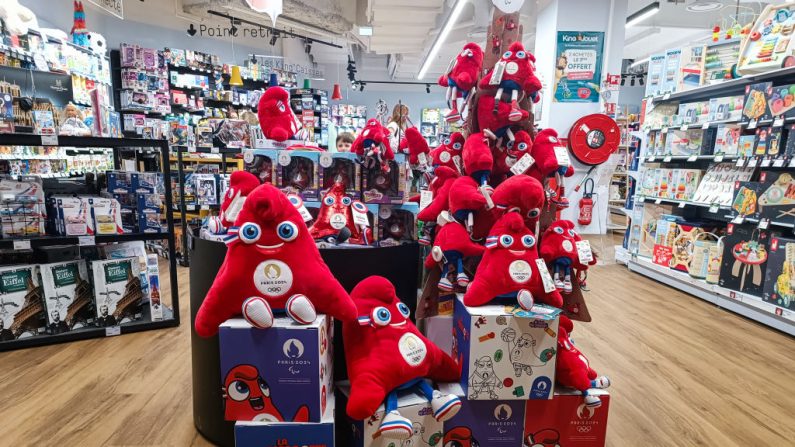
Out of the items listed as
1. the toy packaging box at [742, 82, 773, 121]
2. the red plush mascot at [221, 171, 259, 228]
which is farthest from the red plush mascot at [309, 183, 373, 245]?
the toy packaging box at [742, 82, 773, 121]

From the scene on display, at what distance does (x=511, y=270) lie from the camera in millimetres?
1579

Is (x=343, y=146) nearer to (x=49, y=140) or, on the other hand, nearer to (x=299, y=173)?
(x=299, y=173)

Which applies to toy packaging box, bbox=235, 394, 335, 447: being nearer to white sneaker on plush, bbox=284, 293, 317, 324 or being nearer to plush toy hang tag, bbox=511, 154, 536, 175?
white sneaker on plush, bbox=284, 293, 317, 324

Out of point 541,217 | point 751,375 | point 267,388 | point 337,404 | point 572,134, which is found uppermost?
point 572,134

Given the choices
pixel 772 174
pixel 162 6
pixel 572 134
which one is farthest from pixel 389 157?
pixel 162 6

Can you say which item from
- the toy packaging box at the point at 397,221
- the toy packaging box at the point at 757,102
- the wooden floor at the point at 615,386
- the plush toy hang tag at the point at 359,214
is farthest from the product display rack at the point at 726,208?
the plush toy hang tag at the point at 359,214

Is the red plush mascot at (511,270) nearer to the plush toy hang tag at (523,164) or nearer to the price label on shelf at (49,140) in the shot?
the plush toy hang tag at (523,164)

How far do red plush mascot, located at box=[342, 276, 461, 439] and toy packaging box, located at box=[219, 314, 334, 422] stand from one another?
0.14 meters

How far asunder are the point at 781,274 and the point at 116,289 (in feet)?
15.2

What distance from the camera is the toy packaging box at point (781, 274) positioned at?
3.08 metres

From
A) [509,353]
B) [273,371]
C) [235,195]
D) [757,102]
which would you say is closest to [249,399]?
[273,371]

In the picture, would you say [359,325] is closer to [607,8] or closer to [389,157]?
[389,157]

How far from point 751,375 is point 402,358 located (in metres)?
2.32

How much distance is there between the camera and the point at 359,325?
1510 mm
